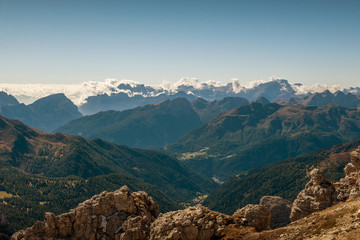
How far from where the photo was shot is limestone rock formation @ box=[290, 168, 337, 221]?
264ft

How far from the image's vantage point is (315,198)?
82188 millimetres

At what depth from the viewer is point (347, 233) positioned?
5112cm

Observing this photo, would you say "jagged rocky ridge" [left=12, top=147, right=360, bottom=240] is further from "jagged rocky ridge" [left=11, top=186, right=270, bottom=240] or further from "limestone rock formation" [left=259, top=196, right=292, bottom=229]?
"limestone rock formation" [left=259, top=196, right=292, bottom=229]

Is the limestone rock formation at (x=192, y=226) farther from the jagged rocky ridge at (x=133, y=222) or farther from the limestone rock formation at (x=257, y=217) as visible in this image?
the limestone rock formation at (x=257, y=217)

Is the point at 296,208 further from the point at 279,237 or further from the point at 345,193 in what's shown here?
the point at 279,237

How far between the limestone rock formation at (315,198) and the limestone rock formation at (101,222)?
4220 cm

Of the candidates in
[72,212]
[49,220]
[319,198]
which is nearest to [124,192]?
[72,212]

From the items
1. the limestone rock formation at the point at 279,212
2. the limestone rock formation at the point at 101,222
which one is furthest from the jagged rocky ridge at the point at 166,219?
the limestone rock formation at the point at 279,212

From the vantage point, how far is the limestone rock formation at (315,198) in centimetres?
8044

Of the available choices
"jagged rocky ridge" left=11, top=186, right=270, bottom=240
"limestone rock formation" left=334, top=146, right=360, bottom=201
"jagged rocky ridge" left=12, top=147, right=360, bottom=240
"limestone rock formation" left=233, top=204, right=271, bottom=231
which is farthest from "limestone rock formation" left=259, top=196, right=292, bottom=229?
"jagged rocky ridge" left=11, top=186, right=270, bottom=240

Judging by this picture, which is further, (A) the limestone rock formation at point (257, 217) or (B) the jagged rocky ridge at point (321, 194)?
(B) the jagged rocky ridge at point (321, 194)

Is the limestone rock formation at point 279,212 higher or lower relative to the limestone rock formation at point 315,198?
lower

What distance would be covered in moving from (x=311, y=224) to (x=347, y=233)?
10.5 meters

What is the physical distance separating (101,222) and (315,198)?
5862 centimetres
